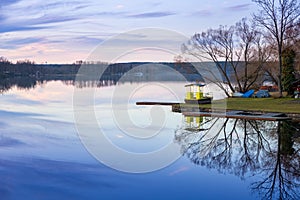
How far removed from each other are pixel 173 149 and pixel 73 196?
160 inches

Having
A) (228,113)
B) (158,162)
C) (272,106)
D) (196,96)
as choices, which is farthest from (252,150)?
(196,96)

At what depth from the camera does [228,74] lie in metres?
25.7

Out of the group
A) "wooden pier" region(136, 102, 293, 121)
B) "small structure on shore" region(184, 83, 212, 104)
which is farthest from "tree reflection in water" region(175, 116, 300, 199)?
"small structure on shore" region(184, 83, 212, 104)

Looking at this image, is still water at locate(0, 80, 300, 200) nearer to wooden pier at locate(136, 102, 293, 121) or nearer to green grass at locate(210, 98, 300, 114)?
wooden pier at locate(136, 102, 293, 121)

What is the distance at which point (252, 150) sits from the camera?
9656 mm

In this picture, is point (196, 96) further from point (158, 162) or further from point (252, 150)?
point (158, 162)

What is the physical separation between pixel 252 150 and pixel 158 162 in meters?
2.64

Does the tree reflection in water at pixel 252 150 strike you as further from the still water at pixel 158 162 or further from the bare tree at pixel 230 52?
the bare tree at pixel 230 52

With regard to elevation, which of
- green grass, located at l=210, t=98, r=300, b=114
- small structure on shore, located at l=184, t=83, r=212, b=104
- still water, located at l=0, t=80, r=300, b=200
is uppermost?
small structure on shore, located at l=184, t=83, r=212, b=104

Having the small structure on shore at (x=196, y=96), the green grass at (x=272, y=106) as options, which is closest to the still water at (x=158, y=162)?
the green grass at (x=272, y=106)

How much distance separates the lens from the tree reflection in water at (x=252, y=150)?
7.01 meters

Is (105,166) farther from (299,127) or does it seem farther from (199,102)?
(199,102)

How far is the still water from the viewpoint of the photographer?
6.56 meters

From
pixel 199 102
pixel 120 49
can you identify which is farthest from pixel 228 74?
pixel 120 49
